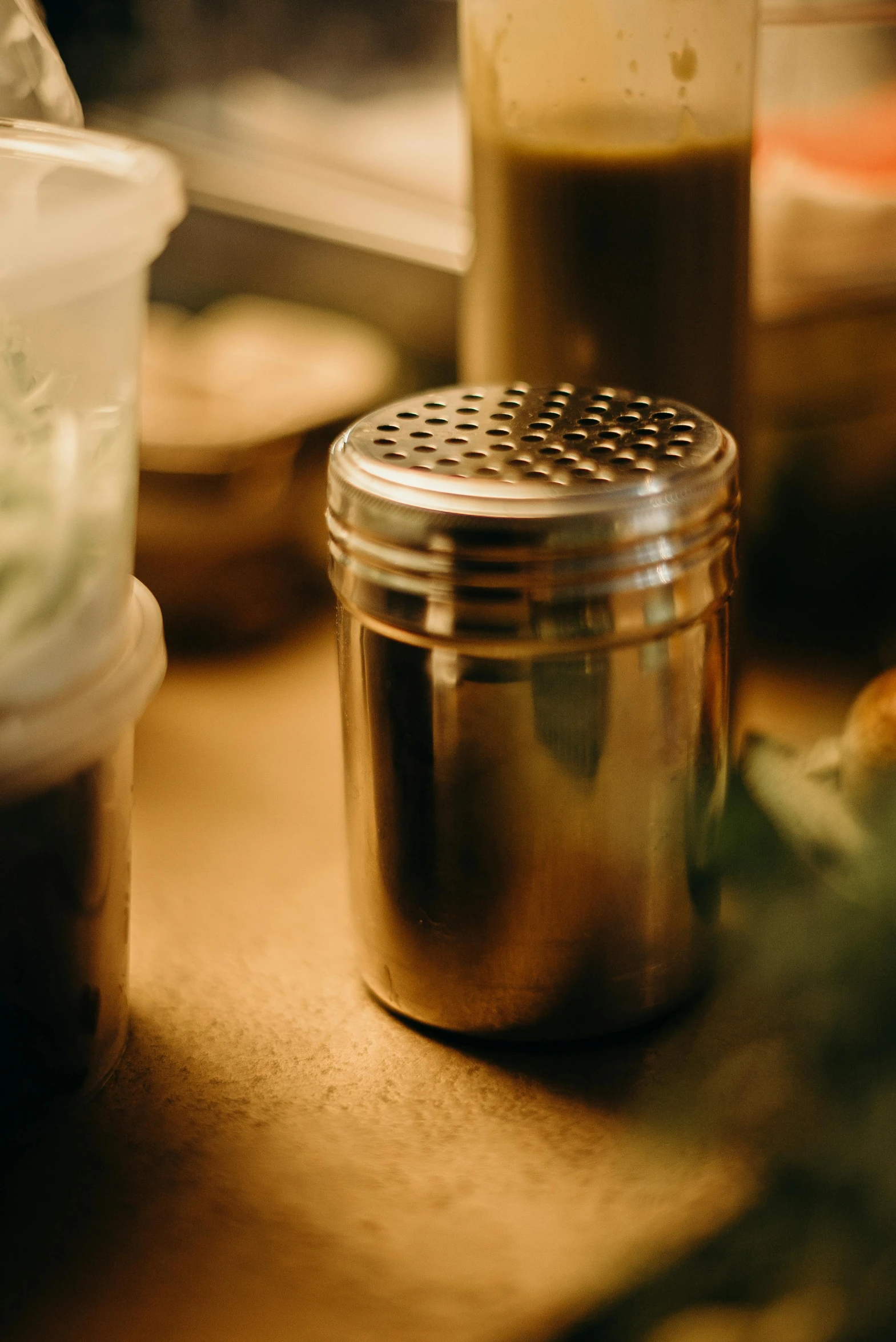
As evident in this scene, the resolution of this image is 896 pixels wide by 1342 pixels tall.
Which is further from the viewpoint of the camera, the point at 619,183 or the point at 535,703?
the point at 619,183

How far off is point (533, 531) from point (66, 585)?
0.17 metres

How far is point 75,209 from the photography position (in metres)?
0.52

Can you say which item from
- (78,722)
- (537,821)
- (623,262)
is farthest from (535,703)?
(623,262)

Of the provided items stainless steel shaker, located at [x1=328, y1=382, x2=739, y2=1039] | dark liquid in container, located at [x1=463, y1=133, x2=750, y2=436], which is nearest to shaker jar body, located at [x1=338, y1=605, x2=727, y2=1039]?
stainless steel shaker, located at [x1=328, y1=382, x2=739, y2=1039]

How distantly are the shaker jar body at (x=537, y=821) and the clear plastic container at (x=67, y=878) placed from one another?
0.10 meters

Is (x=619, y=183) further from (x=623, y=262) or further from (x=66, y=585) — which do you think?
(x=66, y=585)

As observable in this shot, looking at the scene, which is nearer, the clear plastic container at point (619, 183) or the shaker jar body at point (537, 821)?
the shaker jar body at point (537, 821)

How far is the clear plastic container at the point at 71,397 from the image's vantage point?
1.58 feet

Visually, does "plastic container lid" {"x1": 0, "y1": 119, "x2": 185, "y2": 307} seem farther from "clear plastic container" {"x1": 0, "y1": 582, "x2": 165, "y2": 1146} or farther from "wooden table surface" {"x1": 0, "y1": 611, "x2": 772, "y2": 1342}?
"wooden table surface" {"x1": 0, "y1": 611, "x2": 772, "y2": 1342}

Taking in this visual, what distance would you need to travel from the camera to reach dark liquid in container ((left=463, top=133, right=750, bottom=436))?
76 centimetres

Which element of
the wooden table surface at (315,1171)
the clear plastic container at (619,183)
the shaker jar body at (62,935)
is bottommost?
the wooden table surface at (315,1171)

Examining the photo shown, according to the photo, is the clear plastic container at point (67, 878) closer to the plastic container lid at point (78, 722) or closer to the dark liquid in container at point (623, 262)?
the plastic container lid at point (78, 722)

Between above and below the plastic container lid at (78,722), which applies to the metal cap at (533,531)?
above

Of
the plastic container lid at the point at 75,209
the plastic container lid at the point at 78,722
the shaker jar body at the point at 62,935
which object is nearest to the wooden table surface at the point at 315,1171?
the shaker jar body at the point at 62,935
